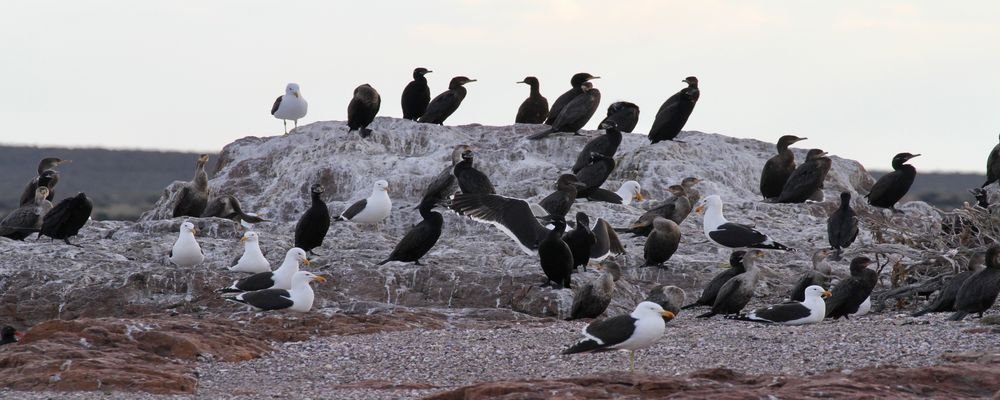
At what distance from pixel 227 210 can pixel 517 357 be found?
28.7 ft

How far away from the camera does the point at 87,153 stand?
8019 cm

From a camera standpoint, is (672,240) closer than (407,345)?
No

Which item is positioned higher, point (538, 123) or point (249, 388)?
point (538, 123)

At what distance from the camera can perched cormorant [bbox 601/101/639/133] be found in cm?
2300

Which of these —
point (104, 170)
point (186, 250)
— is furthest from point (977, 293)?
point (104, 170)

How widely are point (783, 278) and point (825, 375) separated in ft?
25.5

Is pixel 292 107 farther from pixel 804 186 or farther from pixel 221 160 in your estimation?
pixel 804 186

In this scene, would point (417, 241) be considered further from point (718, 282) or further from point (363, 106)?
point (363, 106)

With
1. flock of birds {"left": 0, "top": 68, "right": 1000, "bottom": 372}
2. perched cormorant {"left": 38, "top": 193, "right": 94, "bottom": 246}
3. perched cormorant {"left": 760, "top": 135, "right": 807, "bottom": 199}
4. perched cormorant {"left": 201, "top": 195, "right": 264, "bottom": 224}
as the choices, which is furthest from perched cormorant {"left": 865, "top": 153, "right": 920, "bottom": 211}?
perched cormorant {"left": 38, "top": 193, "right": 94, "bottom": 246}

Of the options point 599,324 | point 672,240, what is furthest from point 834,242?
point 599,324

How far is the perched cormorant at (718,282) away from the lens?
15773 mm

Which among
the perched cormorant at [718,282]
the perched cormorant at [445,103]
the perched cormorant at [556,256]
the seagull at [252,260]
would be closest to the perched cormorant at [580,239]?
the perched cormorant at [556,256]

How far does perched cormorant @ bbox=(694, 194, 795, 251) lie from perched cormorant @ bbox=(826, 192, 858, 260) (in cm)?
61

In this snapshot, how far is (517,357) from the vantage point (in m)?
12.0
